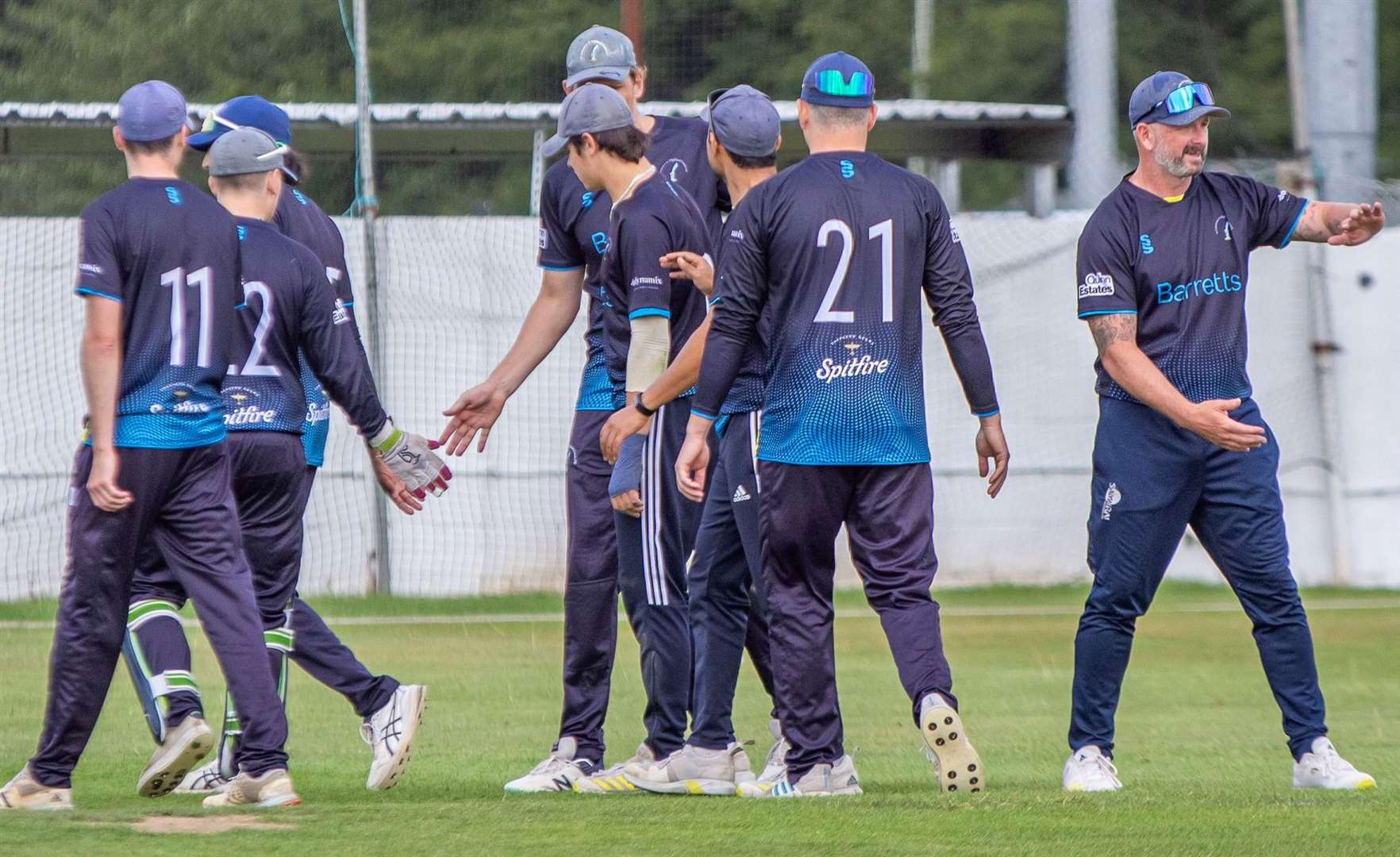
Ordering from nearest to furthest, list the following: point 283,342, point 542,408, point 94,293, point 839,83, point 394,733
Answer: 1. point 94,293
2. point 839,83
3. point 283,342
4. point 394,733
5. point 542,408

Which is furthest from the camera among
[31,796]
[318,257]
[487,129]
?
[487,129]

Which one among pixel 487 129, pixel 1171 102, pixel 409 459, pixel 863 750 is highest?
pixel 487 129

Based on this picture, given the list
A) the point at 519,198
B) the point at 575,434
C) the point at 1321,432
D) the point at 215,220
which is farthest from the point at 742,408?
the point at 519,198

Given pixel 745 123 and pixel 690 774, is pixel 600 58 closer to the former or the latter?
pixel 745 123

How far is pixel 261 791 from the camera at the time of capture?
5805 millimetres

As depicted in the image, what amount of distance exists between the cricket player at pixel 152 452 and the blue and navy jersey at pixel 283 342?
1.43 feet

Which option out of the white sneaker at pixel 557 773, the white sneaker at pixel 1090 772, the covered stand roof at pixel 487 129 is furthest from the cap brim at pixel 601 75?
the covered stand roof at pixel 487 129

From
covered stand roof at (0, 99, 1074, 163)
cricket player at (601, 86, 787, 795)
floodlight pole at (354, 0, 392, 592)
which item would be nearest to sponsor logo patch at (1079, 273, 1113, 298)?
cricket player at (601, 86, 787, 795)

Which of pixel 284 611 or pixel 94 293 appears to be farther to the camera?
pixel 284 611

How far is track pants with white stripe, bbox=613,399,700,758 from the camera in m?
6.31

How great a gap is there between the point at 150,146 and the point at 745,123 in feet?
5.85

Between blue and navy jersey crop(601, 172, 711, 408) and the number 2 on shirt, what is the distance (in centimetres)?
59

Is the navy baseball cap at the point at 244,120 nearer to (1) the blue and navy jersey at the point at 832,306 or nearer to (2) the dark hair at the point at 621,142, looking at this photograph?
(2) the dark hair at the point at 621,142

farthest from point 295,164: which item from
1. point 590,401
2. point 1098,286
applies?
point 1098,286
